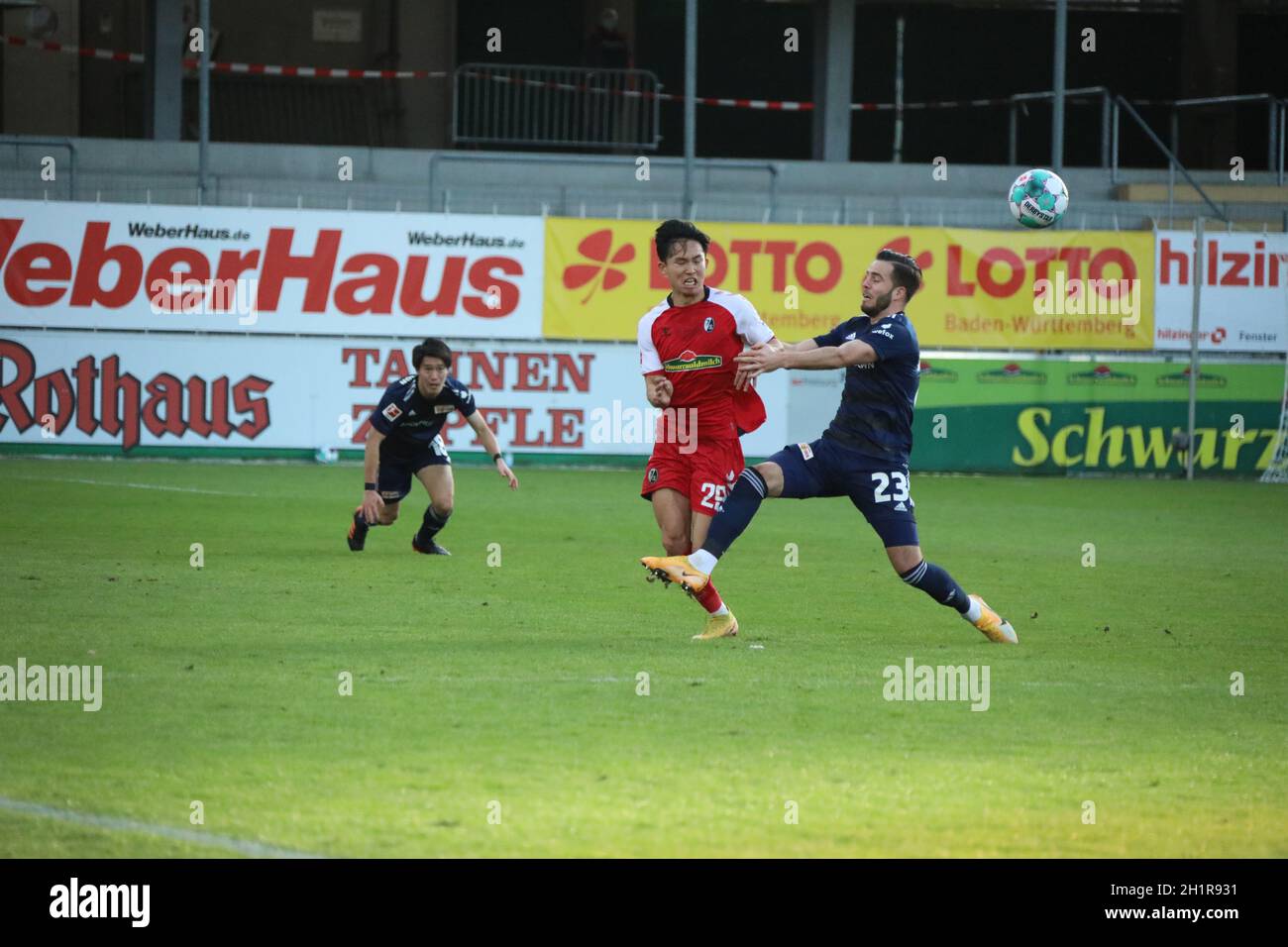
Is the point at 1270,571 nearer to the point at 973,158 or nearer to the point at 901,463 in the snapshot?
the point at 901,463

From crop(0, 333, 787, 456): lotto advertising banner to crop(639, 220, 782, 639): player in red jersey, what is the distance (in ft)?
44.1

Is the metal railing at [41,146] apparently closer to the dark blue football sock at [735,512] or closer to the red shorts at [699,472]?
the red shorts at [699,472]

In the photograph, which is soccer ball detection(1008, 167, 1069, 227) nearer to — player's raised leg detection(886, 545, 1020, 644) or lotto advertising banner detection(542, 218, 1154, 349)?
player's raised leg detection(886, 545, 1020, 644)

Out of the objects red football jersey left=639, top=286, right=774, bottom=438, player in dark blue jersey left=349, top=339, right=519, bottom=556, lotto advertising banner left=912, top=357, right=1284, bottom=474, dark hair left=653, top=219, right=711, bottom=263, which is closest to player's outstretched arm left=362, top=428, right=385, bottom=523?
player in dark blue jersey left=349, top=339, right=519, bottom=556

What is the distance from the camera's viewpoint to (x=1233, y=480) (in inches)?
959

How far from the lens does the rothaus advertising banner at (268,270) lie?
22.9 m

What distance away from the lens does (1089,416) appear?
80.3ft

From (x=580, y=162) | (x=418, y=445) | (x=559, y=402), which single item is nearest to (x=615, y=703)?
(x=418, y=445)

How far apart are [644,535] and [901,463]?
6.12 meters

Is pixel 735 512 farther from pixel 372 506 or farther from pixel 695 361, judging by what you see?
pixel 372 506

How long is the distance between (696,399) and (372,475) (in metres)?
4.40

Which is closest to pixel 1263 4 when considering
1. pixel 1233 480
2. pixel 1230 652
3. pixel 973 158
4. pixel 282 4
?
pixel 973 158
